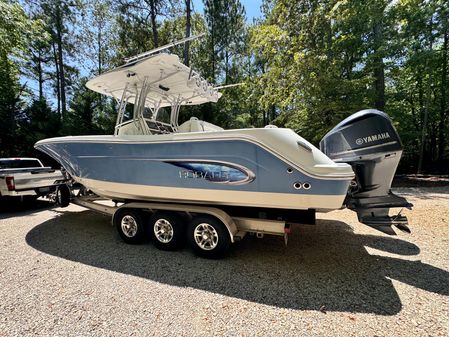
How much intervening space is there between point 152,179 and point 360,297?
315 centimetres

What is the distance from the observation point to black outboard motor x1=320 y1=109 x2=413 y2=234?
3.58 meters

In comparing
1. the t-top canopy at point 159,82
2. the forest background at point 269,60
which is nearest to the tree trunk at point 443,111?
the forest background at point 269,60

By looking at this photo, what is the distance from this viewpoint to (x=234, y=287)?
2.87 meters

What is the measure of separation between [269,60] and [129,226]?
1199 cm

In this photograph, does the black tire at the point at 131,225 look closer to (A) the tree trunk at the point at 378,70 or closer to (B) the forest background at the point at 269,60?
(B) the forest background at the point at 269,60

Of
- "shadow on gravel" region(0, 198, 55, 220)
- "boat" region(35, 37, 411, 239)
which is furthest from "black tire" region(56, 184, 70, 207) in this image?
"shadow on gravel" region(0, 198, 55, 220)

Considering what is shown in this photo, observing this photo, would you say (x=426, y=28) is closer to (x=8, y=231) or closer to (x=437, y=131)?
(x=437, y=131)

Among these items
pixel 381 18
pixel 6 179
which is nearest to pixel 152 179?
pixel 6 179

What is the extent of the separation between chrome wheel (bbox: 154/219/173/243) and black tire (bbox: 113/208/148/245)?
0.30 meters

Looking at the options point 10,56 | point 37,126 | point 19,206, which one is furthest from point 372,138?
point 37,126

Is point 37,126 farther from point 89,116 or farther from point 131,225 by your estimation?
point 131,225

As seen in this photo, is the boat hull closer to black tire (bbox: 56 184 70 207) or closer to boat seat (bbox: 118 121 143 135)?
boat seat (bbox: 118 121 143 135)

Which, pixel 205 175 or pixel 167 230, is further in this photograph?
pixel 167 230

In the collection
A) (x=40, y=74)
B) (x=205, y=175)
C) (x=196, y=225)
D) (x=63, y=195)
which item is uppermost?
(x=40, y=74)
